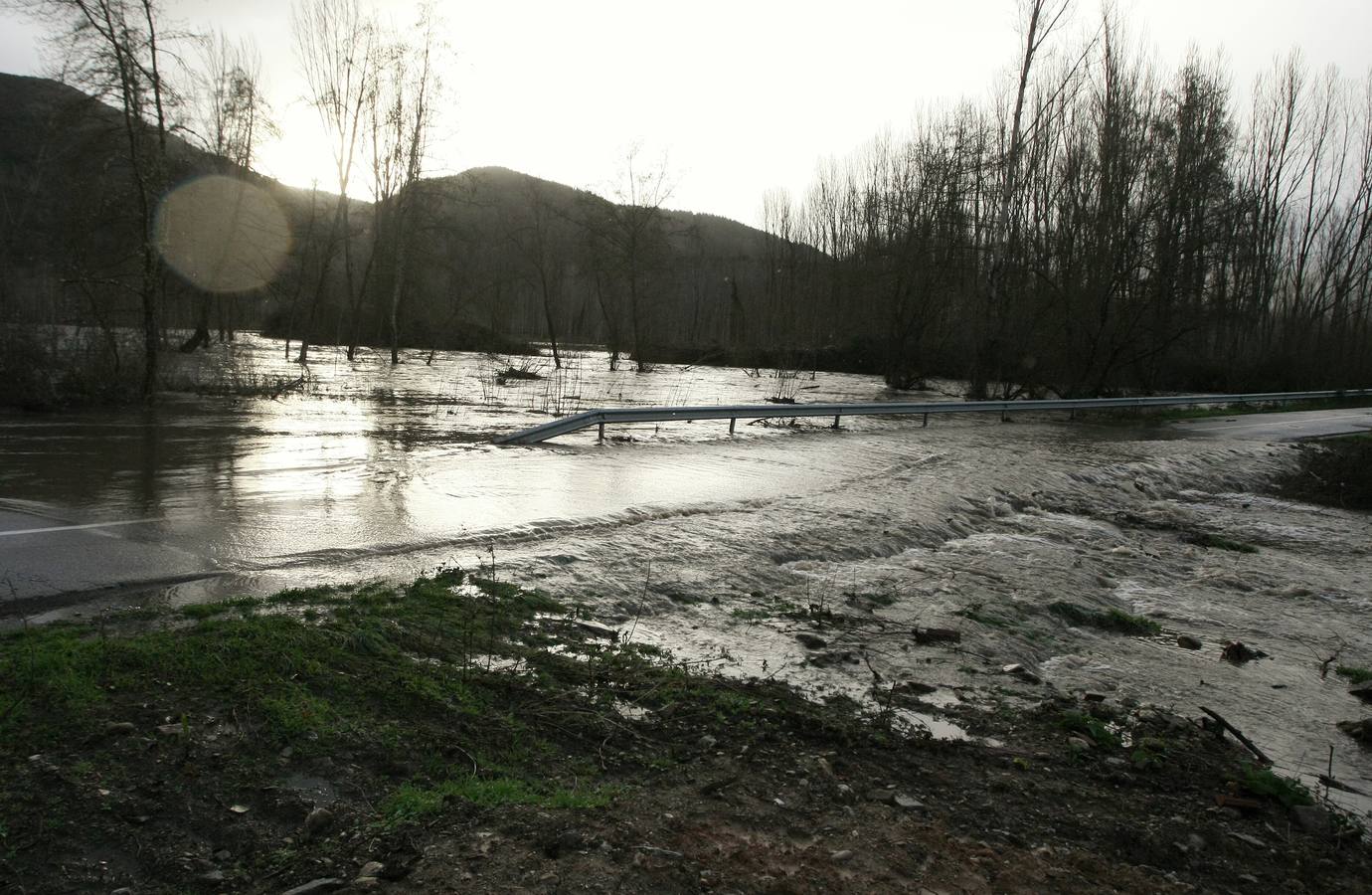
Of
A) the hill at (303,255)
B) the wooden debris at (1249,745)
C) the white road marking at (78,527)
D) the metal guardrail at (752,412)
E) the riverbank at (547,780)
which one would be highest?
the hill at (303,255)

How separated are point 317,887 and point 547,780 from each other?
3.76 ft

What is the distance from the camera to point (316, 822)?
330 cm

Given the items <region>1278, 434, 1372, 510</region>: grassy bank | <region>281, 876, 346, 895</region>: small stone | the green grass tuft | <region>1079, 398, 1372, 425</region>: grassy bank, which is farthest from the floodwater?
<region>1079, 398, 1372, 425</region>: grassy bank

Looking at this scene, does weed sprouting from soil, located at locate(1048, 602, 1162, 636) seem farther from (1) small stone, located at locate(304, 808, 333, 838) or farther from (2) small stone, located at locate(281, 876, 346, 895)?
(2) small stone, located at locate(281, 876, 346, 895)

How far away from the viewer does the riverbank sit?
312 centimetres

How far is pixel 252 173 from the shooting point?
38.3m

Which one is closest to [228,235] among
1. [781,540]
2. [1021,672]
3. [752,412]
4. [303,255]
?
[303,255]

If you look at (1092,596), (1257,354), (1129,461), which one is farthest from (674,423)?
(1257,354)

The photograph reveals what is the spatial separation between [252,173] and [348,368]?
13.0 meters

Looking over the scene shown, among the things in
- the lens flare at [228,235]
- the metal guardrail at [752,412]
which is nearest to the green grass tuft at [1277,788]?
the metal guardrail at [752,412]

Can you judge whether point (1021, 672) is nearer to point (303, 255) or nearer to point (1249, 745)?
point (1249, 745)

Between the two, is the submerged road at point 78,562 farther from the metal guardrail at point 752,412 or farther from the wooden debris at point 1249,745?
the metal guardrail at point 752,412

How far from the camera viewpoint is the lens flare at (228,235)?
3250 cm

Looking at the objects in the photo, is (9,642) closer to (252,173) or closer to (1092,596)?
(1092,596)
